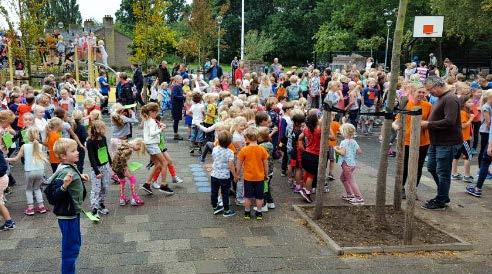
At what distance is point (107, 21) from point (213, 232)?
53068 millimetres

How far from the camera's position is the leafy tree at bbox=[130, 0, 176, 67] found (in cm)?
1870

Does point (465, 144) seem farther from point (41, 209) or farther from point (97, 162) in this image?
point (41, 209)

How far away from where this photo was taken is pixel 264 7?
59031 mm

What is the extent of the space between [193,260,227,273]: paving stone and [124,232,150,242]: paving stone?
1.07 metres

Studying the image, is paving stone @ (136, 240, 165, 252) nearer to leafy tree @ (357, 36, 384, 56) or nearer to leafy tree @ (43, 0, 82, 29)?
leafy tree @ (357, 36, 384, 56)

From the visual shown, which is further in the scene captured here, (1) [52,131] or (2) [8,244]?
(1) [52,131]

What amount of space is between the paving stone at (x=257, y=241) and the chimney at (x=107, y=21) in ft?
171

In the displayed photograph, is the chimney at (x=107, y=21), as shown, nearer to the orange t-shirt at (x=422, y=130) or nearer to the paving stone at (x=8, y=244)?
the orange t-shirt at (x=422, y=130)

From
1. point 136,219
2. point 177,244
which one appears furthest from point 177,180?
point 177,244

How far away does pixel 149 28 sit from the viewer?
18.9 metres

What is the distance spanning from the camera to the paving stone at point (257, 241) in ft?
20.7

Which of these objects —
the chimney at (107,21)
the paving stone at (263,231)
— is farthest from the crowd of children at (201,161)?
the chimney at (107,21)

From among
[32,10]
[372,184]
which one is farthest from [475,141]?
[32,10]

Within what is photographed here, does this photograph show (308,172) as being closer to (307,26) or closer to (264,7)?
(307,26)
